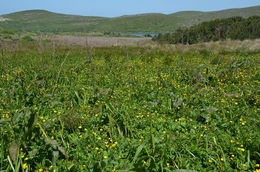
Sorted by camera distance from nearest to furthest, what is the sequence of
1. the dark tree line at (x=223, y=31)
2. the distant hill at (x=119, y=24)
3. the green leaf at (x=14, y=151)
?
the green leaf at (x=14, y=151) → the dark tree line at (x=223, y=31) → the distant hill at (x=119, y=24)

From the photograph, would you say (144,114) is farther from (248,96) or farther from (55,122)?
(248,96)

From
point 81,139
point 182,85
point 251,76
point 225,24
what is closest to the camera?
point 81,139

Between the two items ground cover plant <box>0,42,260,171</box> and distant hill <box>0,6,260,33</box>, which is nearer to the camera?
ground cover plant <box>0,42,260,171</box>

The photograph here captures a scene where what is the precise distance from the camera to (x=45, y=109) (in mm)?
3668

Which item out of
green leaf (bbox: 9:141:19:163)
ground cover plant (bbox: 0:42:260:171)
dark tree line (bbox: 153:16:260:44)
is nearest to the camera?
green leaf (bbox: 9:141:19:163)

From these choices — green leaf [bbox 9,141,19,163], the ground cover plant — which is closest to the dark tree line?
the ground cover plant

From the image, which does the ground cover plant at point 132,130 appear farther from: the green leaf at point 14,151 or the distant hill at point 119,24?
the distant hill at point 119,24

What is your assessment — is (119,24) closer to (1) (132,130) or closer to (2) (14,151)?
(1) (132,130)

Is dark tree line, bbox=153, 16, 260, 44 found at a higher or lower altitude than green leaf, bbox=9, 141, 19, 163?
higher

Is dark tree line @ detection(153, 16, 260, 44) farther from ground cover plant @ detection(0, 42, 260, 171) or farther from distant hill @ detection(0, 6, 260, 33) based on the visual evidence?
distant hill @ detection(0, 6, 260, 33)

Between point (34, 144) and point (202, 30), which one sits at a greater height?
point (202, 30)

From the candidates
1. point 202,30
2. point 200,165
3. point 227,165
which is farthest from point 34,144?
point 202,30

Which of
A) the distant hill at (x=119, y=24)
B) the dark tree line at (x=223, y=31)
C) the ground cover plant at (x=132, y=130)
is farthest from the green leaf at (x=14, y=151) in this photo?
the distant hill at (x=119, y=24)

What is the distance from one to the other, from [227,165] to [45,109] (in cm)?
331
